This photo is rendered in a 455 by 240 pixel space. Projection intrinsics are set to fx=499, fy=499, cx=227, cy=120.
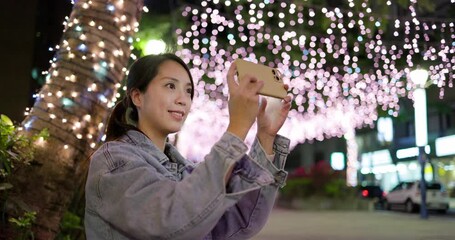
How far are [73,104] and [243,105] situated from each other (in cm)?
266

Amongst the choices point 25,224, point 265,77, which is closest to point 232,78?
point 265,77

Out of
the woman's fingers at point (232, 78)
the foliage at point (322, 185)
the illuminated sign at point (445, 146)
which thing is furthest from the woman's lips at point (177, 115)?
the illuminated sign at point (445, 146)

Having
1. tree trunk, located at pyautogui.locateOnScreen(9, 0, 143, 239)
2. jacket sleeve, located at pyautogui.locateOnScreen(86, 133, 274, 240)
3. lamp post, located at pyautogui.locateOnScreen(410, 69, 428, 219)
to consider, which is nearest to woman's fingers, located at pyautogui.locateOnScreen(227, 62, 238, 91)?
jacket sleeve, located at pyautogui.locateOnScreen(86, 133, 274, 240)

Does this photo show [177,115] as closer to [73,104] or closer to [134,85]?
[134,85]

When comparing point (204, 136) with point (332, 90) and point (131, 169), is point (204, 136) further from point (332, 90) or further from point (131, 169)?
point (131, 169)

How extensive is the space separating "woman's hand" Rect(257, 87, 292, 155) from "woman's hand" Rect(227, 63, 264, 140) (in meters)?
0.35

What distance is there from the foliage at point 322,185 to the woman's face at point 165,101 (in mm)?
18223

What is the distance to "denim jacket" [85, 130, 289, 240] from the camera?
133cm

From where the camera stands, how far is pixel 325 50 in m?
13.5

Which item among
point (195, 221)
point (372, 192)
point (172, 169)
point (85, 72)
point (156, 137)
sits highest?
point (85, 72)

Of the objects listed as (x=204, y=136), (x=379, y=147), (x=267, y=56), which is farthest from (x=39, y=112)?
(x=379, y=147)

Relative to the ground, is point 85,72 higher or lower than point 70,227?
higher

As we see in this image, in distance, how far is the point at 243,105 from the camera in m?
1.46

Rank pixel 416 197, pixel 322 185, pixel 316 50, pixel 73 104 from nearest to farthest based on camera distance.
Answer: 1. pixel 73 104
2. pixel 316 50
3. pixel 416 197
4. pixel 322 185
